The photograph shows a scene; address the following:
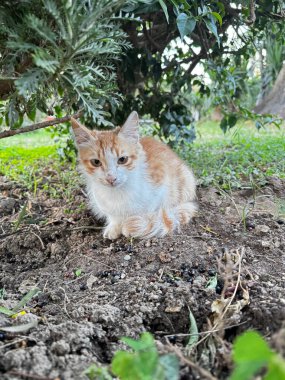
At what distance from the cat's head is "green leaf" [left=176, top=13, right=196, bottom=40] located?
0.62 metres

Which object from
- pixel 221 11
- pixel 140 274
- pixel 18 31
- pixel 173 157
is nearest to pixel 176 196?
pixel 173 157

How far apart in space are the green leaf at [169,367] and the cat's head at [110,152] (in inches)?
58.1

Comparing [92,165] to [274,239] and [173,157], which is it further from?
[274,239]

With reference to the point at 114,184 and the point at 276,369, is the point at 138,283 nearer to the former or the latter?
the point at 114,184

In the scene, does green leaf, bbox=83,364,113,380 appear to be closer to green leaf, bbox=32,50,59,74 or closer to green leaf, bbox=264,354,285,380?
green leaf, bbox=264,354,285,380

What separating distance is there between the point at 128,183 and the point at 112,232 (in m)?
0.30

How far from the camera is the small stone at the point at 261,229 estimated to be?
2258 millimetres

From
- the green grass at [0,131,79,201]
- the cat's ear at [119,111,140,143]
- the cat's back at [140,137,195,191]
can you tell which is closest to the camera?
the cat's ear at [119,111,140,143]

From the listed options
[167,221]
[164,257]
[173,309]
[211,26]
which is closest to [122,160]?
[167,221]

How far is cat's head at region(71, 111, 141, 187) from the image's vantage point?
230 centimetres

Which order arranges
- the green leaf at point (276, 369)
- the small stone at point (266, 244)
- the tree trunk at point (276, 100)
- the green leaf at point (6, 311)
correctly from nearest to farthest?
the green leaf at point (276, 369) < the green leaf at point (6, 311) < the small stone at point (266, 244) < the tree trunk at point (276, 100)

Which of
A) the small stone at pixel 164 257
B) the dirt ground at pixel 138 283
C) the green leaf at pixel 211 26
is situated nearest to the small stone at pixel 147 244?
the dirt ground at pixel 138 283

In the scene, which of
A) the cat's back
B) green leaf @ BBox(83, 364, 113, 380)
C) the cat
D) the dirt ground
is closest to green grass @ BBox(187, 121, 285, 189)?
the dirt ground

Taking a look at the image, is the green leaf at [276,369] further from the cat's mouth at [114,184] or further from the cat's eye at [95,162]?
the cat's eye at [95,162]
